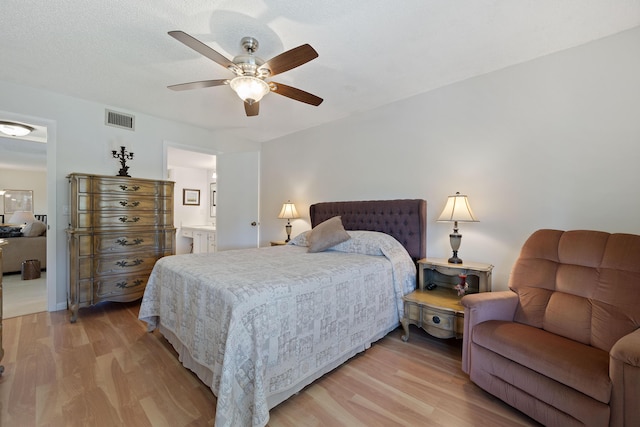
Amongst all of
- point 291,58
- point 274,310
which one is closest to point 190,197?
point 291,58

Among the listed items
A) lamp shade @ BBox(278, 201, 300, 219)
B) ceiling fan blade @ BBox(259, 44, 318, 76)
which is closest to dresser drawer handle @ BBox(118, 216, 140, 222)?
lamp shade @ BBox(278, 201, 300, 219)

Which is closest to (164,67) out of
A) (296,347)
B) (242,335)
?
(242,335)

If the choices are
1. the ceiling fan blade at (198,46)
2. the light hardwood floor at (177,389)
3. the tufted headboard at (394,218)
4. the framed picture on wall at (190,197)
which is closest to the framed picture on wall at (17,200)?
the framed picture on wall at (190,197)

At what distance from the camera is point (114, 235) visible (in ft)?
9.95

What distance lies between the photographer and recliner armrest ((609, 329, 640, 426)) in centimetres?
109

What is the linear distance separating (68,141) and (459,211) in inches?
178

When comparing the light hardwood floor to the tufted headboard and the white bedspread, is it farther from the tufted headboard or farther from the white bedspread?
the tufted headboard

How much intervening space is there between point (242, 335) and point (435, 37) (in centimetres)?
247

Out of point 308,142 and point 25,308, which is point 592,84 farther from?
point 25,308

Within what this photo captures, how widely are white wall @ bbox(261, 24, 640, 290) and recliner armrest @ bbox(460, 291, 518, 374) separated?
2.46 feet

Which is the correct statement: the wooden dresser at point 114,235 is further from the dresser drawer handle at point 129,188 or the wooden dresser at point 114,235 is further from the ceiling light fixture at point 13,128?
the ceiling light fixture at point 13,128

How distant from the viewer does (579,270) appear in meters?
1.75

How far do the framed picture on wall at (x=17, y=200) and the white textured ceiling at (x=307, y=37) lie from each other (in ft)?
25.9

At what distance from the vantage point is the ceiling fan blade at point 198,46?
56.8 inches
